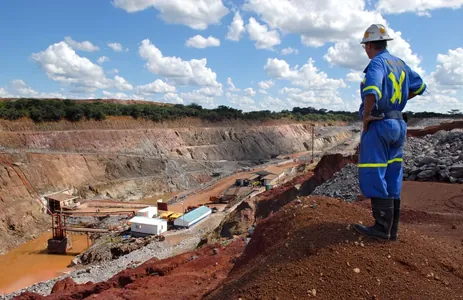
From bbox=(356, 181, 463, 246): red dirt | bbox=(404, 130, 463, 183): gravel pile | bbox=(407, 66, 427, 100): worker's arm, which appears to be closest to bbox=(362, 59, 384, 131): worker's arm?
bbox=(407, 66, 427, 100): worker's arm

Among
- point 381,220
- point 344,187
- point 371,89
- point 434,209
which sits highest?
point 371,89

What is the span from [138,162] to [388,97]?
151 ft

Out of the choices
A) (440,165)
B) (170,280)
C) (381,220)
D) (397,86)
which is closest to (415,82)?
(397,86)

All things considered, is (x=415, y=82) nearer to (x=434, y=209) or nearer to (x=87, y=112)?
(x=434, y=209)

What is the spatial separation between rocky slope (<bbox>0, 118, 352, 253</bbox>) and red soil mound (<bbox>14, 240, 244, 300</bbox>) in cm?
2336

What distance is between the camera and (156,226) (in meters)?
Result: 26.2

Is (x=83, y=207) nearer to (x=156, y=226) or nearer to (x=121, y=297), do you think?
(x=156, y=226)

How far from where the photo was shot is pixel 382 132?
4211mm

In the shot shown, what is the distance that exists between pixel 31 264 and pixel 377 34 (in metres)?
27.8

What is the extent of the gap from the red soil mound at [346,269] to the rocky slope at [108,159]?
30027 mm

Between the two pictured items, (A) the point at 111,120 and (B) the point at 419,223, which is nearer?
(B) the point at 419,223

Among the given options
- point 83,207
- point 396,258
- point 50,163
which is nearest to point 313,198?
point 396,258

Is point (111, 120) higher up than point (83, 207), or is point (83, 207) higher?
point (111, 120)

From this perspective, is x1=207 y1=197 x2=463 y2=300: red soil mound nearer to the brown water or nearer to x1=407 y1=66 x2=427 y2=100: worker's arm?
x1=407 y1=66 x2=427 y2=100: worker's arm
